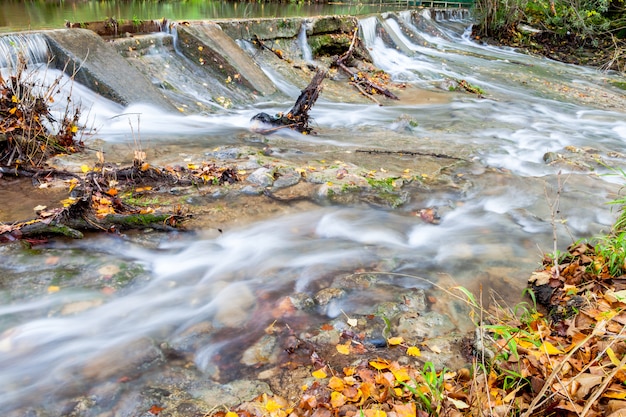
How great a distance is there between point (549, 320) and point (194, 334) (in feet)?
8.01

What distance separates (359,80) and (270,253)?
25.5ft

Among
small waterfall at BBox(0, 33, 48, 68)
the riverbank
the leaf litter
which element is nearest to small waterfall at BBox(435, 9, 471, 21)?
the riverbank

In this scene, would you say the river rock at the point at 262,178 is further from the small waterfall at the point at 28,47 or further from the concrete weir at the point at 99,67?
the small waterfall at the point at 28,47

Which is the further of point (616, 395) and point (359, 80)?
point (359, 80)

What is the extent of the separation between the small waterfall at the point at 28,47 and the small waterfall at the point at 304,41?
251 inches

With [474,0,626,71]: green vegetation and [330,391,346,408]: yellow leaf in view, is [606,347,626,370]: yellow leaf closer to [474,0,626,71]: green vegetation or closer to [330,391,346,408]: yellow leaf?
[330,391,346,408]: yellow leaf

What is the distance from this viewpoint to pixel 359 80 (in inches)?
427

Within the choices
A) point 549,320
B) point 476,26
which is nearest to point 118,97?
point 549,320

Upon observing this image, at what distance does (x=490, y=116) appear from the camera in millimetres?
9312

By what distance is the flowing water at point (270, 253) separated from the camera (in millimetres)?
2877

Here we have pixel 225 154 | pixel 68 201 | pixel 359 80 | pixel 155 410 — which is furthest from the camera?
pixel 359 80

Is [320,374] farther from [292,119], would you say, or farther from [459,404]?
[292,119]

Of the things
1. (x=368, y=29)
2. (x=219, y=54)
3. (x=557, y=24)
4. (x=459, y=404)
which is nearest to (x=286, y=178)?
(x=459, y=404)

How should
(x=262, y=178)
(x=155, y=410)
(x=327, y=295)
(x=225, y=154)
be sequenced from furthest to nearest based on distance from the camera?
(x=225, y=154)
(x=262, y=178)
(x=327, y=295)
(x=155, y=410)
